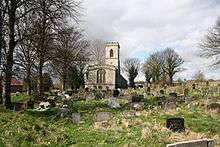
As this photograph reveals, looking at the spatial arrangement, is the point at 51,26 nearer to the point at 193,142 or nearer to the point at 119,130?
the point at 119,130

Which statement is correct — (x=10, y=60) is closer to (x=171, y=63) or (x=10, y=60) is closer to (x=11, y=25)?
(x=11, y=25)

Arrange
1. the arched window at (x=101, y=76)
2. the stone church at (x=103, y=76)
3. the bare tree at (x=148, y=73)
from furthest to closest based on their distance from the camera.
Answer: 1. the bare tree at (x=148, y=73)
2. the arched window at (x=101, y=76)
3. the stone church at (x=103, y=76)

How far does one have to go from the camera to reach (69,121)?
18.0 metres

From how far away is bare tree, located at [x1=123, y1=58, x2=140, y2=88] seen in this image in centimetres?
9419

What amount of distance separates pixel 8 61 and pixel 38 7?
3.64 m

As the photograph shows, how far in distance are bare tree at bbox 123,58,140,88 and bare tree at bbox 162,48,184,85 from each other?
7520 mm

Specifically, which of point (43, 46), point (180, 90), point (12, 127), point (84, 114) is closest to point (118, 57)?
point (180, 90)

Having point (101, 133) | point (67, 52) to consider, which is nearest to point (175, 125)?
point (101, 133)

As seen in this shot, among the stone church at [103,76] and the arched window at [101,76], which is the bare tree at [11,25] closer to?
the stone church at [103,76]

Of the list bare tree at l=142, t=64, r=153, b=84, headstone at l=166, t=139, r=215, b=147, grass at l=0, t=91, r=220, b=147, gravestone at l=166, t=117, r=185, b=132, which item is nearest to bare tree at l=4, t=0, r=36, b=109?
grass at l=0, t=91, r=220, b=147

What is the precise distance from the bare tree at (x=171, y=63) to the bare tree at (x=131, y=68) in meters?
7.52

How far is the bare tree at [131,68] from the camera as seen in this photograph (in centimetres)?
9419

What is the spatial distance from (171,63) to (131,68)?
1006 centimetres

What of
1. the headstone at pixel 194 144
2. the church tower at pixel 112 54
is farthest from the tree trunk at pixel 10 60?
the church tower at pixel 112 54
